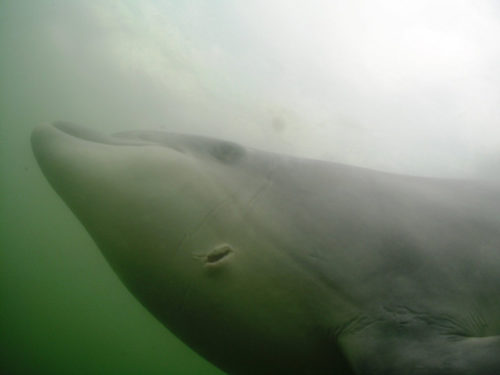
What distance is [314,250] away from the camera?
225 cm

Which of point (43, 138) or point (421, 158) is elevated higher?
point (43, 138)

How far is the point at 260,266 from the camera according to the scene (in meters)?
2.18

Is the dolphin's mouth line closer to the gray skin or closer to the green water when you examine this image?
the gray skin

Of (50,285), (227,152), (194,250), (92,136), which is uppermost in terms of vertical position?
(92,136)

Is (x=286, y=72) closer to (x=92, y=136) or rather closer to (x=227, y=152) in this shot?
(x=227, y=152)

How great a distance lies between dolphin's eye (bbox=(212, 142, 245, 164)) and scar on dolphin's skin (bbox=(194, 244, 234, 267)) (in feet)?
2.39

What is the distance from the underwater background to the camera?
1005cm

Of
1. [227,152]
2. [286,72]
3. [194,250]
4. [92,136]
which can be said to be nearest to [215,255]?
[194,250]

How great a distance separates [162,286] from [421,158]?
11.9m

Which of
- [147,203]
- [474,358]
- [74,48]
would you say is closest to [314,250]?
[474,358]

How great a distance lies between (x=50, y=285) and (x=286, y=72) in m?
26.0

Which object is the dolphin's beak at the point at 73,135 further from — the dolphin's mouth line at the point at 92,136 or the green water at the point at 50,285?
the green water at the point at 50,285

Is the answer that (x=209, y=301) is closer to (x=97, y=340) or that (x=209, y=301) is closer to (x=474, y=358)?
(x=474, y=358)

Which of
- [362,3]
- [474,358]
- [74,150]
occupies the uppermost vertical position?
[362,3]
